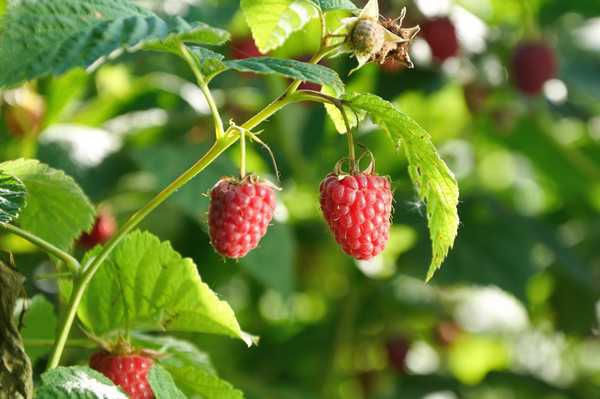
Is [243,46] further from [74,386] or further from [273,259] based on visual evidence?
[74,386]

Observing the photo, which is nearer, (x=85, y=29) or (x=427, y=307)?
(x=85, y=29)

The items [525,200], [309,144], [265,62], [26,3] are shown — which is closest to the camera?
[26,3]

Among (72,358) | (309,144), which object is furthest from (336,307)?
(72,358)

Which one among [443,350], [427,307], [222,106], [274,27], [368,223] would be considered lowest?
[443,350]

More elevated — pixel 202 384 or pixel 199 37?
pixel 199 37

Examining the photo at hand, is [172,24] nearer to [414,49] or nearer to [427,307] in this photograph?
[414,49]

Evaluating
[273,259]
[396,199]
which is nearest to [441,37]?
[396,199]

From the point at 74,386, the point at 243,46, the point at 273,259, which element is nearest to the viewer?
the point at 74,386

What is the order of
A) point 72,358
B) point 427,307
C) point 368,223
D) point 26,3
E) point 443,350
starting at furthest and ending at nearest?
1. point 443,350
2. point 427,307
3. point 72,358
4. point 368,223
5. point 26,3
